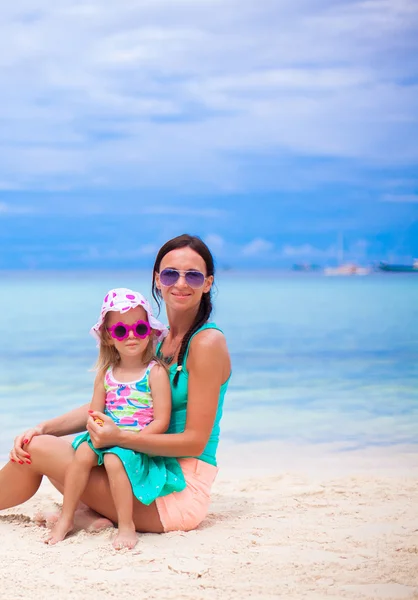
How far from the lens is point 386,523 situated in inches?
138

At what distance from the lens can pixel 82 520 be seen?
3.32 meters

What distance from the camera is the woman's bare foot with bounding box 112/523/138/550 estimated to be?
303 centimetres

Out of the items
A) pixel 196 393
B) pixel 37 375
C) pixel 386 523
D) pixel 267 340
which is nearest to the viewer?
pixel 196 393

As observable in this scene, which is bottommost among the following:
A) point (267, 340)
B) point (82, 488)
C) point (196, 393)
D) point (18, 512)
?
point (267, 340)

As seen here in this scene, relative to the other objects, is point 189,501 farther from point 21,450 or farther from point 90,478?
point 21,450

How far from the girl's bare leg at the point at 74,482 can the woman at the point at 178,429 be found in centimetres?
7

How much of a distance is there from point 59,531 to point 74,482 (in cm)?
20

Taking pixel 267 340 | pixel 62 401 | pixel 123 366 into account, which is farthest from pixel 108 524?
pixel 267 340

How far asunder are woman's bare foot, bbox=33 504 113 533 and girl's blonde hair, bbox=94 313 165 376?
0.58m

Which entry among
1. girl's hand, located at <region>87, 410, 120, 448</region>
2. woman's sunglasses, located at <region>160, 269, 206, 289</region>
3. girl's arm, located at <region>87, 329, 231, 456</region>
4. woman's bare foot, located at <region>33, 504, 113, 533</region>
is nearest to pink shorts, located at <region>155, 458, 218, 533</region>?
girl's arm, located at <region>87, 329, 231, 456</region>

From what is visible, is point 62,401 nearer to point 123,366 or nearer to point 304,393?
point 304,393

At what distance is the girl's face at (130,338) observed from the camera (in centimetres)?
326

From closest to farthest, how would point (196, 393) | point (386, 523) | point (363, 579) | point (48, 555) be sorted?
point (363, 579) → point (48, 555) → point (196, 393) → point (386, 523)

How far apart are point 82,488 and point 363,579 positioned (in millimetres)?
1093
